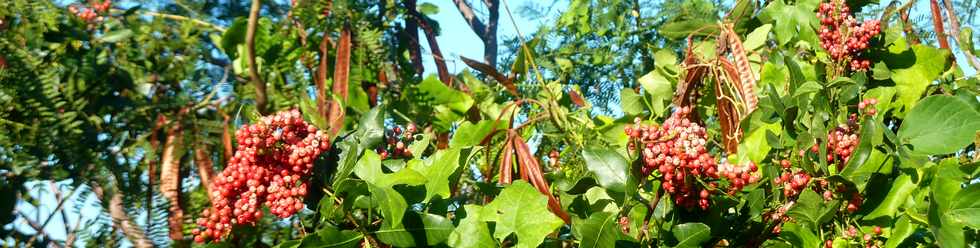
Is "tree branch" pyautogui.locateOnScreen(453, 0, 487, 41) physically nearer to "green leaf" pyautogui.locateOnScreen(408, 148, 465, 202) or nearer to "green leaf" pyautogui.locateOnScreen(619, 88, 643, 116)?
"green leaf" pyautogui.locateOnScreen(619, 88, 643, 116)

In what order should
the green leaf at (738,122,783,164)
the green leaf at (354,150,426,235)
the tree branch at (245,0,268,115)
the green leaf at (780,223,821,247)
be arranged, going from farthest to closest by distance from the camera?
the green leaf at (738,122,783,164), the green leaf at (780,223,821,247), the green leaf at (354,150,426,235), the tree branch at (245,0,268,115)

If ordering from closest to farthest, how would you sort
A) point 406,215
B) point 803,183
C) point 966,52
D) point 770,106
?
point 406,215
point 803,183
point 770,106
point 966,52

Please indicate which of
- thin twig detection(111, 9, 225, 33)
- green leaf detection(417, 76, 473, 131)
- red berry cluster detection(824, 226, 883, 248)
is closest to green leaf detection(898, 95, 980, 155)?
red berry cluster detection(824, 226, 883, 248)

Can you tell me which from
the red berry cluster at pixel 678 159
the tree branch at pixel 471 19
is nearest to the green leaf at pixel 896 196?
the red berry cluster at pixel 678 159

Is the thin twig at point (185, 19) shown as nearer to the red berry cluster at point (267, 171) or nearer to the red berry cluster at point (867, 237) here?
the red berry cluster at point (267, 171)

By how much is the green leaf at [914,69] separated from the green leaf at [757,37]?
0.60ft

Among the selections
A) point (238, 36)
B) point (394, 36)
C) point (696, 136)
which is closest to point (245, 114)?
point (238, 36)

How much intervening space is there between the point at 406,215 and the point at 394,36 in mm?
476

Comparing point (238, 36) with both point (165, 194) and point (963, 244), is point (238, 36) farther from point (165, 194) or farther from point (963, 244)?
point (963, 244)

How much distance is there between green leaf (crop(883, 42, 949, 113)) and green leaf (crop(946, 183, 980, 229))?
37cm

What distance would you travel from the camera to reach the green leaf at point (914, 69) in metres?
1.46

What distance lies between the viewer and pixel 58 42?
2.67ft

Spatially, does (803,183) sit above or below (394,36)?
below

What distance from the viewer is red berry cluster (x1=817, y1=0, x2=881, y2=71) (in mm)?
1434
